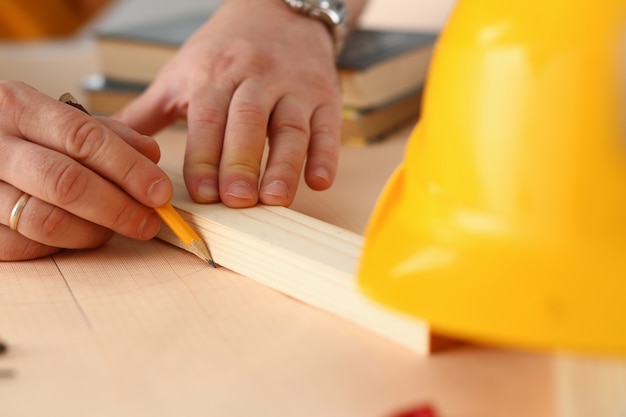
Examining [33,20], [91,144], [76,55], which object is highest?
[91,144]

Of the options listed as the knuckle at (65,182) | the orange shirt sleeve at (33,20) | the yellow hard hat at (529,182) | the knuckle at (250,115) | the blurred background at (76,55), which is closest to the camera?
the yellow hard hat at (529,182)

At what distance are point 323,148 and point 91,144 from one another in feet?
0.92

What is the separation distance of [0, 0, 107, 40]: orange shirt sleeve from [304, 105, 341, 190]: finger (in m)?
1.79

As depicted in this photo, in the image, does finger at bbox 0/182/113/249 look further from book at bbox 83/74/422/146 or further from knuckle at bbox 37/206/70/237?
book at bbox 83/74/422/146

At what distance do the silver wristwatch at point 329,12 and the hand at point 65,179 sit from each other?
44cm

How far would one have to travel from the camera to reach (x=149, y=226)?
0.74 metres

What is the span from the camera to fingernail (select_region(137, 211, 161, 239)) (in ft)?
2.41

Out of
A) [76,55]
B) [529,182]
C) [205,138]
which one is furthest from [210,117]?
[76,55]

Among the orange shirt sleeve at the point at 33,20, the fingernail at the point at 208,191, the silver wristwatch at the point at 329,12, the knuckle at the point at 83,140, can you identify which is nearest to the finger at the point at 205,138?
the fingernail at the point at 208,191

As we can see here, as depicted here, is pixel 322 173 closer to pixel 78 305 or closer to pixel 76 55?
pixel 78 305

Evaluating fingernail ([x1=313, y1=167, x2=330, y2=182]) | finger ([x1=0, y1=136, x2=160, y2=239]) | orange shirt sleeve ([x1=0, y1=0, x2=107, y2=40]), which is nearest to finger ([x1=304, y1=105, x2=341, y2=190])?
fingernail ([x1=313, y1=167, x2=330, y2=182])

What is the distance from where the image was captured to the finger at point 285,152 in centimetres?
76

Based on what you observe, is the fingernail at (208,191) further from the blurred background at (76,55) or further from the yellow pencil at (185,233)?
the blurred background at (76,55)

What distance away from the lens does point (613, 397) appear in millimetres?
480
